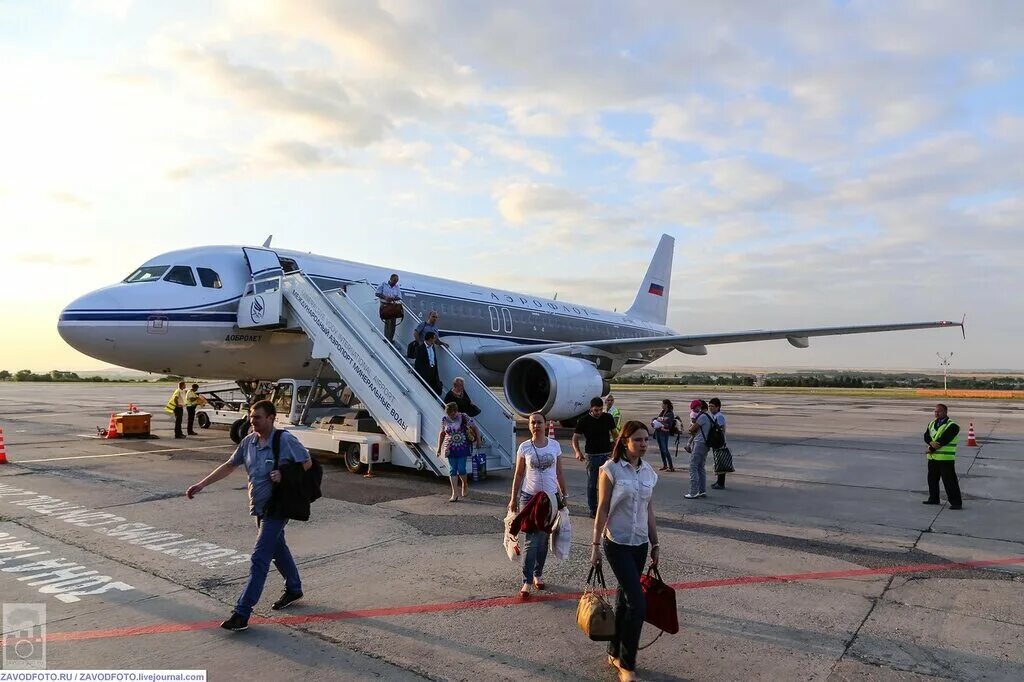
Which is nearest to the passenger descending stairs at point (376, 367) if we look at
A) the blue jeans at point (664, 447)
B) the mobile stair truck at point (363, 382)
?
the mobile stair truck at point (363, 382)

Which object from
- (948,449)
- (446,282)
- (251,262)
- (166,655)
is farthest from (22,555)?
(446,282)

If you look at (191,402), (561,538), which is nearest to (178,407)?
(191,402)

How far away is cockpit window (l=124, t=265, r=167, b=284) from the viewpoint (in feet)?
40.7

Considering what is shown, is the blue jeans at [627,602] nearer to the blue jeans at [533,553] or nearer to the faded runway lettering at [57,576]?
the blue jeans at [533,553]

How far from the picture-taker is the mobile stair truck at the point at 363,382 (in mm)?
10305

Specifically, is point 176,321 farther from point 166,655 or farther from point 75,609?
point 166,655

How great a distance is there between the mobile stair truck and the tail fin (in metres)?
17.4

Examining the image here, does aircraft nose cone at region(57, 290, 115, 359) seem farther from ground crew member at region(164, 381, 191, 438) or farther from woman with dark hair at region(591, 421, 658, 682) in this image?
woman with dark hair at region(591, 421, 658, 682)

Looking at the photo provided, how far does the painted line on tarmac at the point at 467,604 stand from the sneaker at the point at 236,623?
142 mm

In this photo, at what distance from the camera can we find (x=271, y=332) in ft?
43.1

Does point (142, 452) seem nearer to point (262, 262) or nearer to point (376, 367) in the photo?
point (262, 262)

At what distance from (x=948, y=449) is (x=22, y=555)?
10.4m

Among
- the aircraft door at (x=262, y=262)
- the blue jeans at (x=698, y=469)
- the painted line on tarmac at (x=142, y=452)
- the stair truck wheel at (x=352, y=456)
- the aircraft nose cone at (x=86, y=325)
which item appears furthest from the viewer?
the aircraft door at (x=262, y=262)

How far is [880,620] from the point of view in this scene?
475 centimetres
